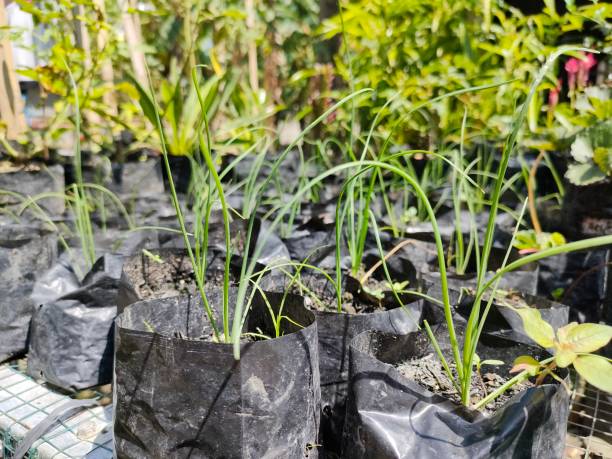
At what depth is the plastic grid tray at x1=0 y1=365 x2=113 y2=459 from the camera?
932mm

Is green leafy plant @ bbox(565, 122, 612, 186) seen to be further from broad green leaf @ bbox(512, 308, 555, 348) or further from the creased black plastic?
the creased black plastic

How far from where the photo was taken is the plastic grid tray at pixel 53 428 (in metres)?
0.93

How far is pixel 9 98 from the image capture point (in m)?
2.38

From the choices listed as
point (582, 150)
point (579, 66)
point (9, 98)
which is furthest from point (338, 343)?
point (9, 98)

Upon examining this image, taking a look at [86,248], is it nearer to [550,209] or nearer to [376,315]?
[376,315]

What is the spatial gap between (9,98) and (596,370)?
2.52 m

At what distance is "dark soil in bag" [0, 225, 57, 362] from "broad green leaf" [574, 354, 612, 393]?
118cm

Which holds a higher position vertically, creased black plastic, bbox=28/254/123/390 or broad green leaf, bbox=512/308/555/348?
broad green leaf, bbox=512/308/555/348

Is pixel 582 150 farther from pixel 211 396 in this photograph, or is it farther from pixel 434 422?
pixel 211 396

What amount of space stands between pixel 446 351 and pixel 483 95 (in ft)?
5.29

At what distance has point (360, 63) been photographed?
236 centimetres

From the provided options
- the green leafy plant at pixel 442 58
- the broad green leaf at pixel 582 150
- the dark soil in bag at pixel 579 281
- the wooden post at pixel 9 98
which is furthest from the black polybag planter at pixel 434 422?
the wooden post at pixel 9 98

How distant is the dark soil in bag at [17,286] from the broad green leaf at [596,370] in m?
1.18

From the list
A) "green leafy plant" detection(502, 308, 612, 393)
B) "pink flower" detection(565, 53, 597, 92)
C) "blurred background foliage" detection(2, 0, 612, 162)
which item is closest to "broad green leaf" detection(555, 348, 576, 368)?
"green leafy plant" detection(502, 308, 612, 393)
